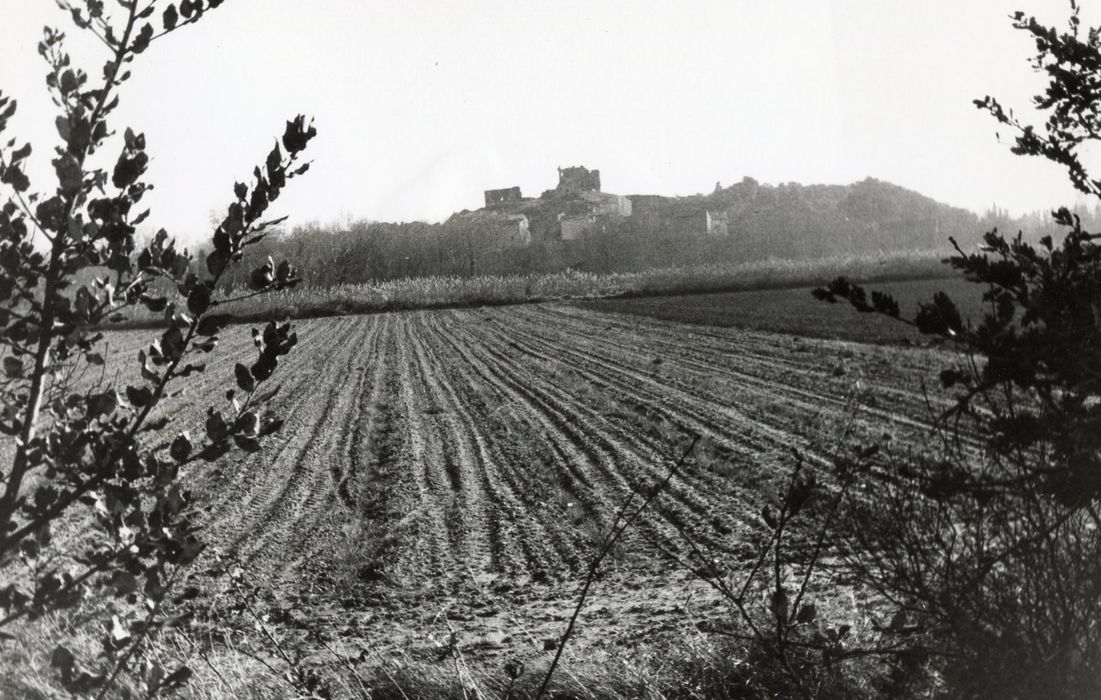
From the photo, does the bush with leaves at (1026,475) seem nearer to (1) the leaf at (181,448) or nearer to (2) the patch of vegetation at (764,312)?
(1) the leaf at (181,448)

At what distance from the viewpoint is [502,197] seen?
14.3 feet

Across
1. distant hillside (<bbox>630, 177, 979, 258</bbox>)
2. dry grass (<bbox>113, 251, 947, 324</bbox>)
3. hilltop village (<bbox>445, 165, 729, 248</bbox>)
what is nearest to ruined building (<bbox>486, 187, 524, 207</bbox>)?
hilltop village (<bbox>445, 165, 729, 248</bbox>)

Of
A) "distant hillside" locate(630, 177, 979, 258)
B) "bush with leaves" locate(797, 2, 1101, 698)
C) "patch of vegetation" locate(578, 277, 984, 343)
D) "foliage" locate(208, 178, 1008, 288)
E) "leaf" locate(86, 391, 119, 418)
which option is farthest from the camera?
"patch of vegetation" locate(578, 277, 984, 343)

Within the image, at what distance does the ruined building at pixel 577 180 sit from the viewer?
3803mm

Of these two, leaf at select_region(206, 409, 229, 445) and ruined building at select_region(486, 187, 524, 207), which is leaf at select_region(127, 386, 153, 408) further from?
ruined building at select_region(486, 187, 524, 207)

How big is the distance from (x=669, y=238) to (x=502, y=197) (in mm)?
926

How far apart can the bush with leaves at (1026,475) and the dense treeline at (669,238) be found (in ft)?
4.21

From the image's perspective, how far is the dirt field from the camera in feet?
10.2

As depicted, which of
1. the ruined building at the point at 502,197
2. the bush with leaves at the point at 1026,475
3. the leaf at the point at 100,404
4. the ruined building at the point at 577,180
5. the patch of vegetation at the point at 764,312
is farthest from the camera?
the patch of vegetation at the point at 764,312

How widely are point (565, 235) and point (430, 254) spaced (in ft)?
2.51

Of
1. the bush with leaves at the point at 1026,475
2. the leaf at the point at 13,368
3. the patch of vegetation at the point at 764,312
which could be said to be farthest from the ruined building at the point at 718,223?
the leaf at the point at 13,368

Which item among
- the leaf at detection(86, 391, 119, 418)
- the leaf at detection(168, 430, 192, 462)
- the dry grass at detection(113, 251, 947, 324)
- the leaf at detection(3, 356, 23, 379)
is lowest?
the leaf at detection(168, 430, 192, 462)

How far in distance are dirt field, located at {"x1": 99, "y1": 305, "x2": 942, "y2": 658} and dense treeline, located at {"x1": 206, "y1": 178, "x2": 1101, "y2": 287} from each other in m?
0.29

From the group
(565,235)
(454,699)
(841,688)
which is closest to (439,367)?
(565,235)
